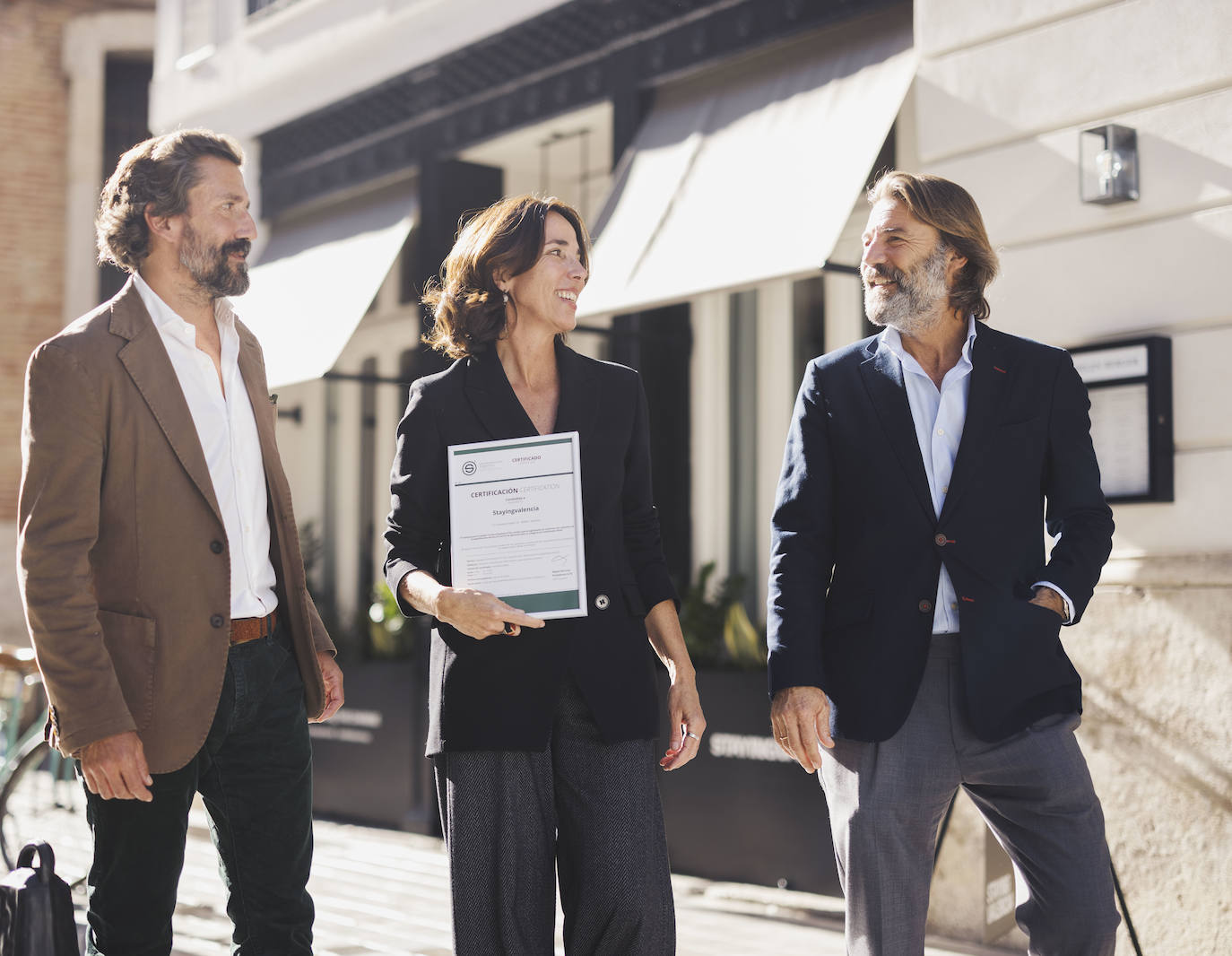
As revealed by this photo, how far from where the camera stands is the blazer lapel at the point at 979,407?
3.18m

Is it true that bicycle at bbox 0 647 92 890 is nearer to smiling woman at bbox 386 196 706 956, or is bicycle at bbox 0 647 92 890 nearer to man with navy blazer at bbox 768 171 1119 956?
smiling woman at bbox 386 196 706 956

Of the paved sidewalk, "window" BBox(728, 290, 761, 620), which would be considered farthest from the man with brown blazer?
"window" BBox(728, 290, 761, 620)

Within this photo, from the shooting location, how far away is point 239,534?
132 inches

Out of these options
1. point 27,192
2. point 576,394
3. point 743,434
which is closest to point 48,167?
point 27,192

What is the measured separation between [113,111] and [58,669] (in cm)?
1339

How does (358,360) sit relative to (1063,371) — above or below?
above

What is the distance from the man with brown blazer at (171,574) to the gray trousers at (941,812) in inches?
52.8

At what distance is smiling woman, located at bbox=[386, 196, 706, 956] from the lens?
9.96 ft

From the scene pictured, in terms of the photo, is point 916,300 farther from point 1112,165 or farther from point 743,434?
point 743,434

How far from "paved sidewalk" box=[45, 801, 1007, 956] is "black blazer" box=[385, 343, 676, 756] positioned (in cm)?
302

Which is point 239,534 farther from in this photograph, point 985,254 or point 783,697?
point 985,254

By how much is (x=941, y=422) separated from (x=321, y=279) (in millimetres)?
6946

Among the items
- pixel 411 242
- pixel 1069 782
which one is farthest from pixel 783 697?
pixel 411 242

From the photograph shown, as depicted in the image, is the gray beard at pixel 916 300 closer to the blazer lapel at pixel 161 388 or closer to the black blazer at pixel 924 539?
the black blazer at pixel 924 539
